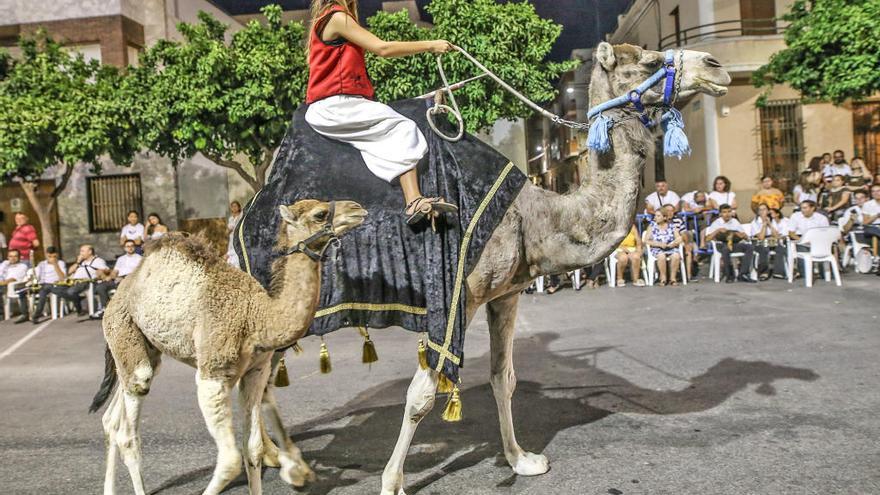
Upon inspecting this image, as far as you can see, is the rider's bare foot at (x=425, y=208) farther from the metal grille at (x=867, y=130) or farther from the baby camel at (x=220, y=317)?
the metal grille at (x=867, y=130)

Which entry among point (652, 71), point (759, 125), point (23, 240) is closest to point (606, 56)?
point (652, 71)

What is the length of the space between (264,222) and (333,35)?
1.18m

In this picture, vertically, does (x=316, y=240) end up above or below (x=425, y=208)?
below

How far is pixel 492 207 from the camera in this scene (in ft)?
12.8

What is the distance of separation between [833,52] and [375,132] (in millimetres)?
15050

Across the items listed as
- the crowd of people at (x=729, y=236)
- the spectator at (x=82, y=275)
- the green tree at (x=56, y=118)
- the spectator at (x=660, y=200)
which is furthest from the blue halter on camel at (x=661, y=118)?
the green tree at (x=56, y=118)

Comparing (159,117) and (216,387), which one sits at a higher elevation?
(159,117)

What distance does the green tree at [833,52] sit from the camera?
46.5 feet

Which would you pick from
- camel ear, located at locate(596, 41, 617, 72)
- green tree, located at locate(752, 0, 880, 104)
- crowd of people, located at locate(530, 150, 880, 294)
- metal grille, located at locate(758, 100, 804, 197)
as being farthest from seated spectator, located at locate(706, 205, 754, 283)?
camel ear, located at locate(596, 41, 617, 72)

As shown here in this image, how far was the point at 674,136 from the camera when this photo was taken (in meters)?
4.06

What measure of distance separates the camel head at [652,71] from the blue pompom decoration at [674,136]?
0.12 m

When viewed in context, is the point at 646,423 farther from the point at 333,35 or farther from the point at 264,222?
the point at 333,35

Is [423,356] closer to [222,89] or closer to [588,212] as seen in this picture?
[588,212]

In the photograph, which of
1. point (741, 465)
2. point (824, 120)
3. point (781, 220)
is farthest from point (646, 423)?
point (824, 120)
